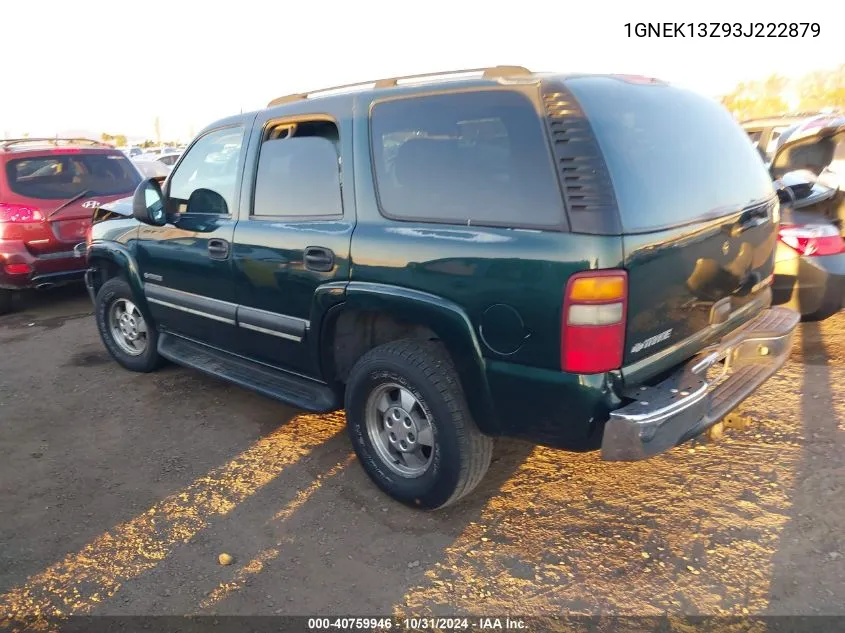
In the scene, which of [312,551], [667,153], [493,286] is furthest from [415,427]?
[667,153]

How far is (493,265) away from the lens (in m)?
2.44

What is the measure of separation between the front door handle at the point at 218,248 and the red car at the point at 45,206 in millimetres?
3062

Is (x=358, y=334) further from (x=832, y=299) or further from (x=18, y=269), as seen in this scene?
(x=18, y=269)

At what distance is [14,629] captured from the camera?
2412 millimetres

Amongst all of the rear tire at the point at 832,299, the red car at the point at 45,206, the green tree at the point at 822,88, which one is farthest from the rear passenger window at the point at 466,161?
the green tree at the point at 822,88

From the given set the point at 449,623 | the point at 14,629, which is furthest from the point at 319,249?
the point at 14,629

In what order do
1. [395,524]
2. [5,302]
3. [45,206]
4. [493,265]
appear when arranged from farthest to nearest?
[5,302] < [45,206] < [395,524] < [493,265]

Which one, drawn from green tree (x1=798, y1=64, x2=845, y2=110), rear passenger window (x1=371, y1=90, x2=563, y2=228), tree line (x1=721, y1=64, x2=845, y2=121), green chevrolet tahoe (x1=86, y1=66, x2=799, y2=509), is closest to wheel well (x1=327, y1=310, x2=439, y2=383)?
green chevrolet tahoe (x1=86, y1=66, x2=799, y2=509)

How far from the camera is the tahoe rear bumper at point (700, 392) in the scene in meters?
2.30

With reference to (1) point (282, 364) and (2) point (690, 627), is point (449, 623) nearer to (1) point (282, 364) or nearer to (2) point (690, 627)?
(2) point (690, 627)

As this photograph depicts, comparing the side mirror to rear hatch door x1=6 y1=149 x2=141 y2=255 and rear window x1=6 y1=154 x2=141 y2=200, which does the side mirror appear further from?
rear window x1=6 y1=154 x2=141 y2=200

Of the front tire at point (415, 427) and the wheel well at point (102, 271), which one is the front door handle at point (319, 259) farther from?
the wheel well at point (102, 271)

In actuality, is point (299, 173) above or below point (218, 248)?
above

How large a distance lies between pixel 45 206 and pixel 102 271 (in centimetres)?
204
